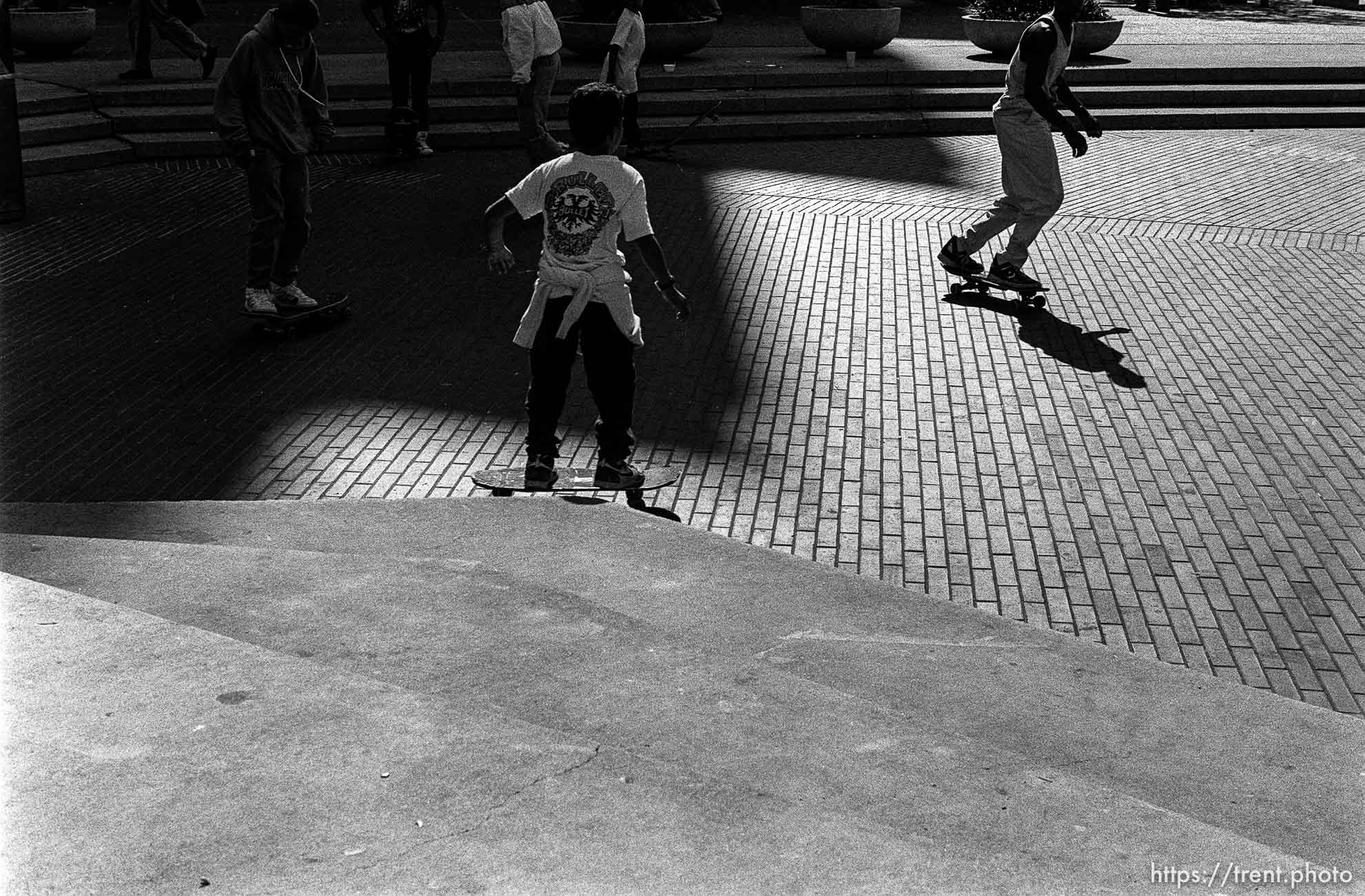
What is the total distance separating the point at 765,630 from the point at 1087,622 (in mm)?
1419

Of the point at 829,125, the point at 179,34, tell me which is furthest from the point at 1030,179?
the point at 179,34

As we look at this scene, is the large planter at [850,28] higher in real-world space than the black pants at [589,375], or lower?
higher

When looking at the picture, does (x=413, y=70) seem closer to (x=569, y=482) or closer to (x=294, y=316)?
(x=294, y=316)

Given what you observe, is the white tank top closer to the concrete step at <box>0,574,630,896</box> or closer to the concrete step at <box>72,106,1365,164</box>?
the concrete step at <box>72,106,1365,164</box>

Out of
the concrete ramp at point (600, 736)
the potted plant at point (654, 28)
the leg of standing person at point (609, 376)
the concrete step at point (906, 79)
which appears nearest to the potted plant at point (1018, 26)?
the concrete step at point (906, 79)

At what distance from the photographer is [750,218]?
39.8ft

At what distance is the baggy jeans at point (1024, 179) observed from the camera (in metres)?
9.69

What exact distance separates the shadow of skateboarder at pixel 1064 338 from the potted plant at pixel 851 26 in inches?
367

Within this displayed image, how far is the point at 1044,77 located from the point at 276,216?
492cm

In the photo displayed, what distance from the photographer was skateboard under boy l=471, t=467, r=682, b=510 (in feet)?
21.0

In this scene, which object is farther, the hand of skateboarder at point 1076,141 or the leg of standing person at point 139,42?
the leg of standing person at point 139,42

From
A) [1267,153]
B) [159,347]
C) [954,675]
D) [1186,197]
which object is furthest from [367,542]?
[1267,153]

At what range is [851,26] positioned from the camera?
18.4 meters

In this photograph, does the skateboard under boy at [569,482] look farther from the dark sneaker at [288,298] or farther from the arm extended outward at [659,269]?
the dark sneaker at [288,298]
